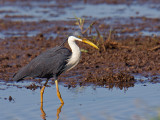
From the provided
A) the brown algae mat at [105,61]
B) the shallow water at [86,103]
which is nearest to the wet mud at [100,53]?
the brown algae mat at [105,61]

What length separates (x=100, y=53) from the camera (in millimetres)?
10195

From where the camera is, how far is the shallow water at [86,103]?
248 inches

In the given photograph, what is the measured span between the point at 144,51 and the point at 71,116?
14.6 ft

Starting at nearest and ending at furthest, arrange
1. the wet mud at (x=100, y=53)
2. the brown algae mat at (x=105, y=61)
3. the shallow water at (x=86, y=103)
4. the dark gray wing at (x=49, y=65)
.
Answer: the shallow water at (x=86, y=103) → the dark gray wing at (x=49, y=65) → the brown algae mat at (x=105, y=61) → the wet mud at (x=100, y=53)

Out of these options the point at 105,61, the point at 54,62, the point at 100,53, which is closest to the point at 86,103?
the point at 54,62

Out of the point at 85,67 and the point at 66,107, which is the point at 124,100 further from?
the point at 85,67

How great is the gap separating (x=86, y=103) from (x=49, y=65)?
3.06 ft

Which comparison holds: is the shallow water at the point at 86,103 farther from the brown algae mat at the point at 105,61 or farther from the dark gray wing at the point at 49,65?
the dark gray wing at the point at 49,65

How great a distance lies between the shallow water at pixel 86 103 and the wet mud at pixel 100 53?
373mm

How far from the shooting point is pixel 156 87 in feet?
25.8

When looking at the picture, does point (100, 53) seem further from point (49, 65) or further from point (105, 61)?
point (49, 65)

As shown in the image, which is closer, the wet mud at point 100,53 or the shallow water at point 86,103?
the shallow water at point 86,103

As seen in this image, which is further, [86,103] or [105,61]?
[105,61]

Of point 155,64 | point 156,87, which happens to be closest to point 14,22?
point 155,64
